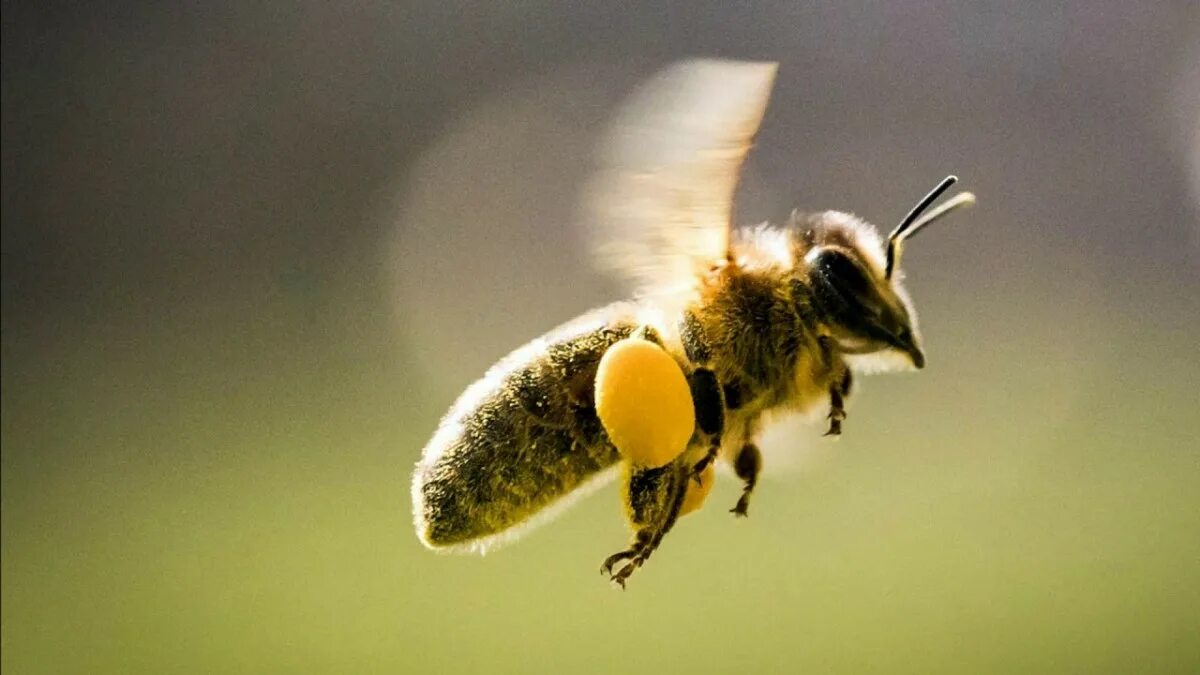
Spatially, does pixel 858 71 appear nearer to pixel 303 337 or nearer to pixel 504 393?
pixel 303 337

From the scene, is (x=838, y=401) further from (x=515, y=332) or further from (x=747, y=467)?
(x=515, y=332)

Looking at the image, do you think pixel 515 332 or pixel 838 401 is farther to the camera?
pixel 515 332

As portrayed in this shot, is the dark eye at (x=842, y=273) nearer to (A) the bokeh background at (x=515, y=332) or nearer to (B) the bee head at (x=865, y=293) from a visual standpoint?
(B) the bee head at (x=865, y=293)

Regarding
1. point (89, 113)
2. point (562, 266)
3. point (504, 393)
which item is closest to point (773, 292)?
point (504, 393)

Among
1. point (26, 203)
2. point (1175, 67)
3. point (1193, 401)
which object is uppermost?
point (26, 203)

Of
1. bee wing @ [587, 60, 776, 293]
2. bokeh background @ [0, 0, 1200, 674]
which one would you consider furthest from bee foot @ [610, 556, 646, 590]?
bokeh background @ [0, 0, 1200, 674]

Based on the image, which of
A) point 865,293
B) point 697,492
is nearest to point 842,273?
point 865,293

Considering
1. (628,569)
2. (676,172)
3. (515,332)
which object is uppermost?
(515,332)
